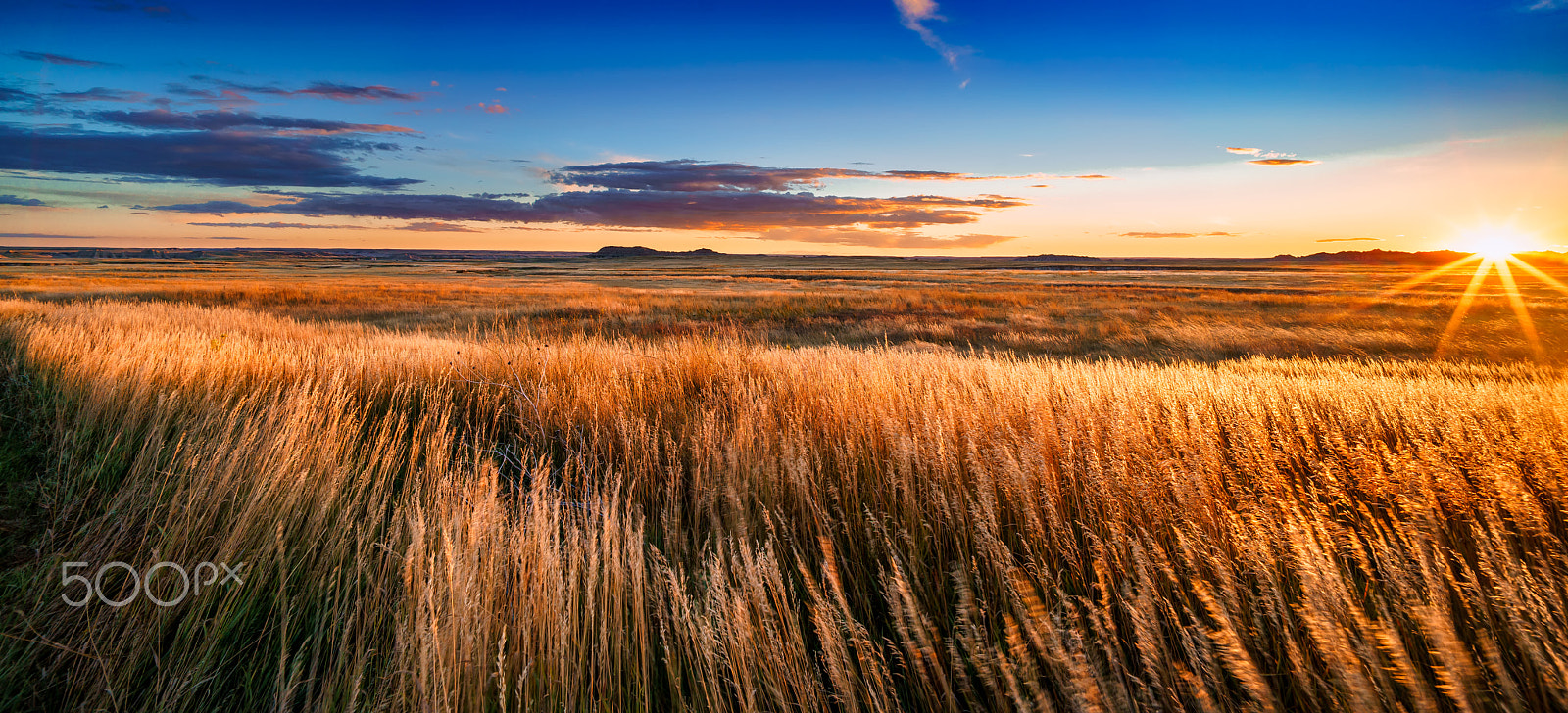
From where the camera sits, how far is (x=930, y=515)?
3227 mm

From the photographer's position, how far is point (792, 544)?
2928 mm

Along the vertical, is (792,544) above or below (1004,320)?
→ above

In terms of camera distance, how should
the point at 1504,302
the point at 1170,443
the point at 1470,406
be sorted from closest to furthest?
the point at 1170,443 → the point at 1470,406 → the point at 1504,302

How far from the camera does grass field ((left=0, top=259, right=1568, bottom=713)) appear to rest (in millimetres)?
1854

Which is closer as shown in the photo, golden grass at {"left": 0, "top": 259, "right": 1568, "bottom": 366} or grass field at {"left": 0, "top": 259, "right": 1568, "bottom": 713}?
grass field at {"left": 0, "top": 259, "right": 1568, "bottom": 713}

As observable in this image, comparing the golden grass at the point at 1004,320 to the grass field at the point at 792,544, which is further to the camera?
the golden grass at the point at 1004,320

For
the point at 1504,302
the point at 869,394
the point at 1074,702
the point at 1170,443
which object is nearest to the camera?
the point at 1074,702

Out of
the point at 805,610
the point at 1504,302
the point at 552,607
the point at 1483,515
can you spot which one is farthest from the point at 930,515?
the point at 1504,302

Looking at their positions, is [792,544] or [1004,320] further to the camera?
[1004,320]

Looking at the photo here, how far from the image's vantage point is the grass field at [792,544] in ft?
6.08

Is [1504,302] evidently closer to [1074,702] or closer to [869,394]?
[869,394]

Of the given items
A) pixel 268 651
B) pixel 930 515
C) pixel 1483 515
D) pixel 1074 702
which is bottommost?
pixel 268 651

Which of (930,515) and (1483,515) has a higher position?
(1483,515)

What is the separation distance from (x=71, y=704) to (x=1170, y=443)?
5.04m
